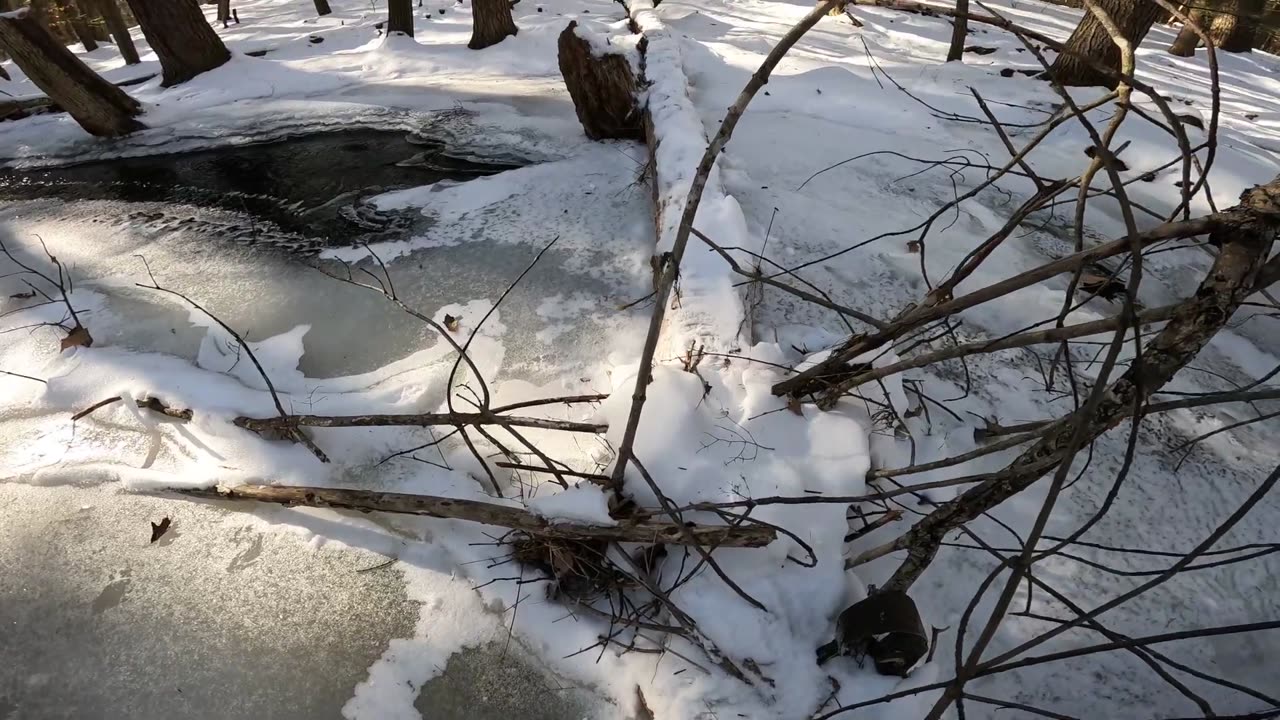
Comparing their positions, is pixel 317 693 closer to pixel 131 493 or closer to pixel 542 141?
pixel 131 493

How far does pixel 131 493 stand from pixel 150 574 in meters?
0.38

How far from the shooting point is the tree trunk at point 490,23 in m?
6.41

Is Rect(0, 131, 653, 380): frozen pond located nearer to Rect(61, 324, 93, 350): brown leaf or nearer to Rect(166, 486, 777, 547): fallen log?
Rect(61, 324, 93, 350): brown leaf

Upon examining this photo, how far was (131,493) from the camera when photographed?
2205 millimetres

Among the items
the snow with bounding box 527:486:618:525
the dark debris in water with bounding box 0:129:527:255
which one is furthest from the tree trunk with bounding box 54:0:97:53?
the snow with bounding box 527:486:618:525

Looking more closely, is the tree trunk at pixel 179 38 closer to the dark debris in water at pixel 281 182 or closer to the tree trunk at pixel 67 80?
the tree trunk at pixel 67 80

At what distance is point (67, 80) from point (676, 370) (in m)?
5.55

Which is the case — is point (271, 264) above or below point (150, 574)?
above

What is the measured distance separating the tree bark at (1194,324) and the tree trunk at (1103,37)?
401 cm

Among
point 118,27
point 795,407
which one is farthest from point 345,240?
point 118,27

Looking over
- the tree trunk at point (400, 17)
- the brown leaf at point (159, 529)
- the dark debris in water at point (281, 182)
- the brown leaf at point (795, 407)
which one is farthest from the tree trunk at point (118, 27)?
the brown leaf at point (795, 407)

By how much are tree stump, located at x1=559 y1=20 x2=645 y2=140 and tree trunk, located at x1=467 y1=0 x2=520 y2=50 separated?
8.93 ft

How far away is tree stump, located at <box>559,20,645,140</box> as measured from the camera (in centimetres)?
414

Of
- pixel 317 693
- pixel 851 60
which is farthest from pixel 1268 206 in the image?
pixel 851 60
